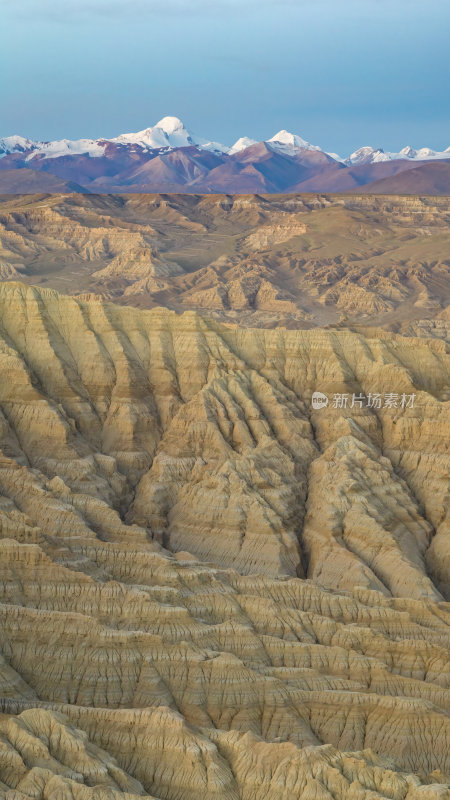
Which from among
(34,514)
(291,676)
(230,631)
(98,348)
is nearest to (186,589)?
(230,631)

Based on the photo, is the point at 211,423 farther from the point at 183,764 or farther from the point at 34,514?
the point at 183,764

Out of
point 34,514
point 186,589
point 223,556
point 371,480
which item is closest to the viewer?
point 186,589

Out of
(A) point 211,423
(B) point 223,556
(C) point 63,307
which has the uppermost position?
(C) point 63,307

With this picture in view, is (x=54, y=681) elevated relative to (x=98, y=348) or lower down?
lower down

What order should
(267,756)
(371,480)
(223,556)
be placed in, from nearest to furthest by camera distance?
(267,756), (223,556), (371,480)

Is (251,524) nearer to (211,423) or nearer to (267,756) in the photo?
(211,423)

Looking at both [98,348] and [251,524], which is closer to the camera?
[251,524]

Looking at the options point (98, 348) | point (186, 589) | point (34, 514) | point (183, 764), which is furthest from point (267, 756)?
point (98, 348)
